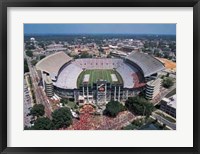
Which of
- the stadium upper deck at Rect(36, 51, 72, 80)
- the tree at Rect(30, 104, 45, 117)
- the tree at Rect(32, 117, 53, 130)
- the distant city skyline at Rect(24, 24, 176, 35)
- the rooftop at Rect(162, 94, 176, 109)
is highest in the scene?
the distant city skyline at Rect(24, 24, 176, 35)

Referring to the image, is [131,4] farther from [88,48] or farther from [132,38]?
[88,48]

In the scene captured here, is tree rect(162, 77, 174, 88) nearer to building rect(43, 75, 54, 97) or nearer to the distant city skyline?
the distant city skyline

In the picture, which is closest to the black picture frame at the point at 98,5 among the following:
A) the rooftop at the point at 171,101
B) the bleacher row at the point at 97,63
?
the rooftop at the point at 171,101

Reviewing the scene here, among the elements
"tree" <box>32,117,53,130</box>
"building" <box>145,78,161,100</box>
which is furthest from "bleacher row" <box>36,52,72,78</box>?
"building" <box>145,78,161,100</box>

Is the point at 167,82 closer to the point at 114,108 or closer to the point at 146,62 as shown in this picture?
the point at 146,62

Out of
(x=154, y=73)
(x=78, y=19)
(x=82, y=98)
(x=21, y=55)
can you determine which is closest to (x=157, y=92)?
(x=154, y=73)

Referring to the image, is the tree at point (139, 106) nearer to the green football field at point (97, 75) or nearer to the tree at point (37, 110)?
the green football field at point (97, 75)
